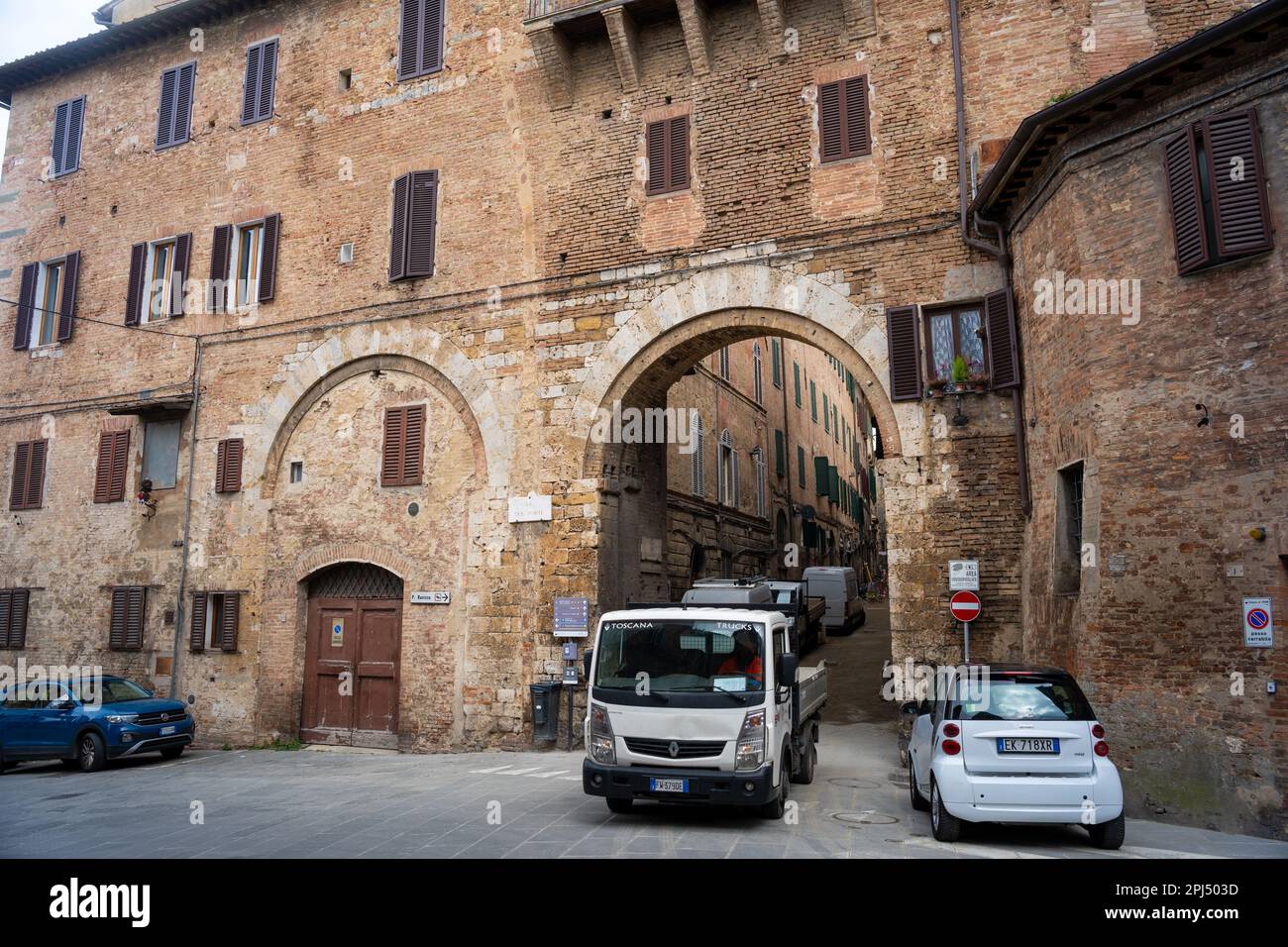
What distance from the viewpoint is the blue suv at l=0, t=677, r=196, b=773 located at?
1405cm

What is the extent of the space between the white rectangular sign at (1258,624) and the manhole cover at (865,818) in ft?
12.1

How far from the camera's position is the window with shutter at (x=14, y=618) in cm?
1831

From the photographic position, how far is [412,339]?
15781 millimetres

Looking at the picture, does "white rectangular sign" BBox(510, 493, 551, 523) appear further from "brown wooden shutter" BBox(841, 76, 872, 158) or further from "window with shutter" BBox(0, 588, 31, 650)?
"window with shutter" BBox(0, 588, 31, 650)

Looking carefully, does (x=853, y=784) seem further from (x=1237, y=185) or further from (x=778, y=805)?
(x=1237, y=185)

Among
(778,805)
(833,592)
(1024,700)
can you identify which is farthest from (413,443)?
(833,592)

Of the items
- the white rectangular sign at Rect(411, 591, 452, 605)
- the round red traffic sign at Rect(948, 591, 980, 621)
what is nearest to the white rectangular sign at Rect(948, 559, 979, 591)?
the round red traffic sign at Rect(948, 591, 980, 621)

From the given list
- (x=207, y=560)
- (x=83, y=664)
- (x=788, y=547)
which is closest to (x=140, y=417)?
(x=207, y=560)

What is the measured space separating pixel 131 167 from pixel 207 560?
889 cm

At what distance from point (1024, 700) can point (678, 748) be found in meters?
2.97

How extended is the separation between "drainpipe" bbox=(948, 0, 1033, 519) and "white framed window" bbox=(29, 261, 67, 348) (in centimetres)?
1824

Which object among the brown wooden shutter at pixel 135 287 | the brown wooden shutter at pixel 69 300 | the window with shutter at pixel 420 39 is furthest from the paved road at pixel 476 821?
the window with shutter at pixel 420 39

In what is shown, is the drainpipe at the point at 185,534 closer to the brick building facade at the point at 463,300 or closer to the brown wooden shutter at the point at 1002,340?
the brick building facade at the point at 463,300

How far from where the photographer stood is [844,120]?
1333 centimetres
